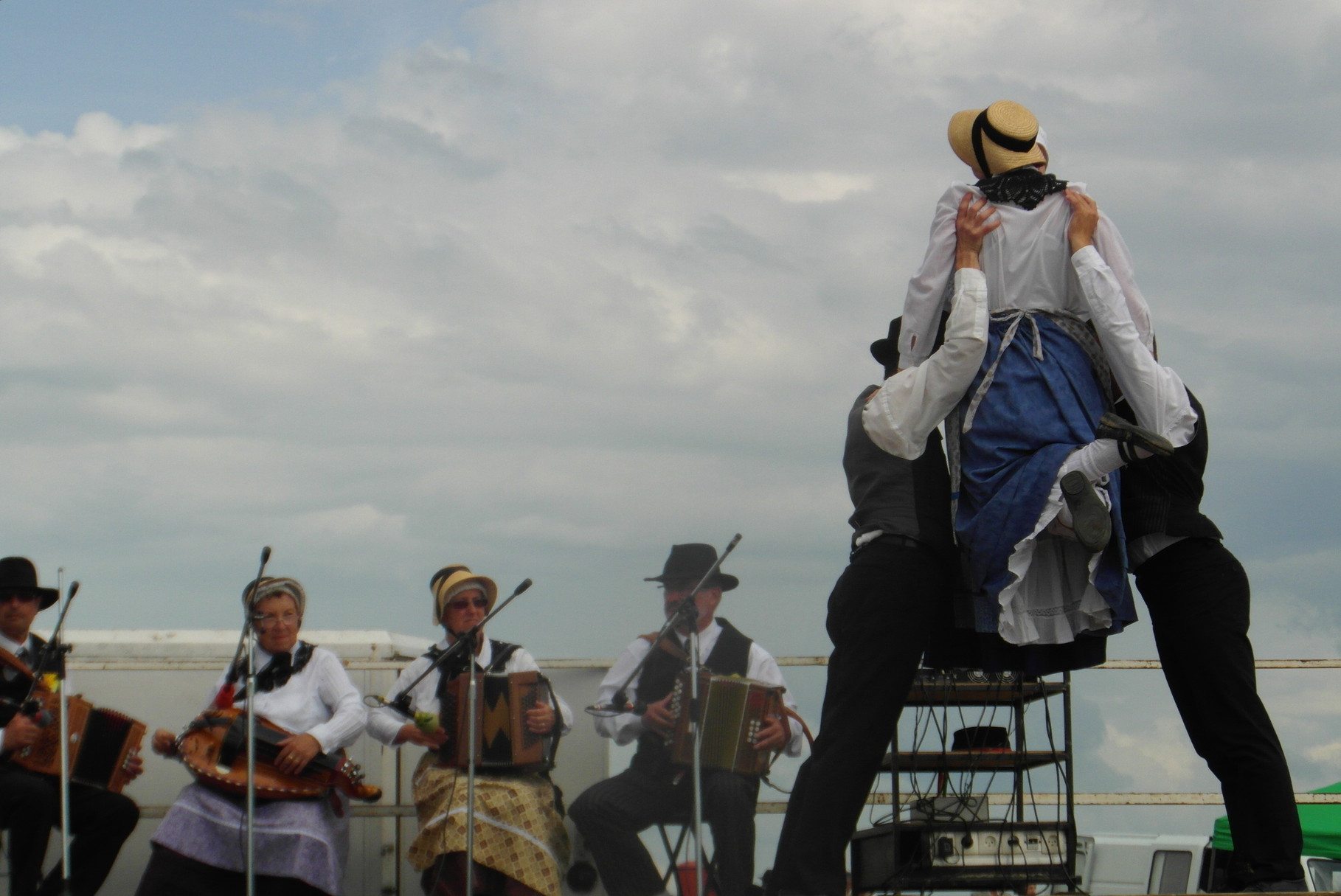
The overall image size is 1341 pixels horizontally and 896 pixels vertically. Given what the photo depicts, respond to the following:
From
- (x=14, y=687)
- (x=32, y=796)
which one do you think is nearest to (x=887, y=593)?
(x=32, y=796)

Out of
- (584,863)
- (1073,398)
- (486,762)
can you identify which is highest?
(1073,398)

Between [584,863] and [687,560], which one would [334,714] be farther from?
[687,560]

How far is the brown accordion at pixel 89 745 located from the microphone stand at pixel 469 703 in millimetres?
919

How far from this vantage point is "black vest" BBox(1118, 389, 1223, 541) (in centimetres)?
295

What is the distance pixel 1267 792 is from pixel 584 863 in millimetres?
3597

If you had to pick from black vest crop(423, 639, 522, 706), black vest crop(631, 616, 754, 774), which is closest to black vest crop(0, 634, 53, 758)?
black vest crop(423, 639, 522, 706)

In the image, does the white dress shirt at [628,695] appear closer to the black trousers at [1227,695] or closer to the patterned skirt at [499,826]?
the patterned skirt at [499,826]

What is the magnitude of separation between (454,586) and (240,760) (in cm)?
115

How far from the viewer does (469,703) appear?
17.9 ft

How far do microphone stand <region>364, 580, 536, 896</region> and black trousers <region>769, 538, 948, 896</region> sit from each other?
235 centimetres

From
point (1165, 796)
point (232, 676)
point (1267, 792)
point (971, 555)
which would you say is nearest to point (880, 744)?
point (971, 555)

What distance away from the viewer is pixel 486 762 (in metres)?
5.68

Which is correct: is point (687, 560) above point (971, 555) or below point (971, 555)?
above

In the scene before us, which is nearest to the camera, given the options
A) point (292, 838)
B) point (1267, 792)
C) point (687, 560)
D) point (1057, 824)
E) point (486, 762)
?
point (1267, 792)
